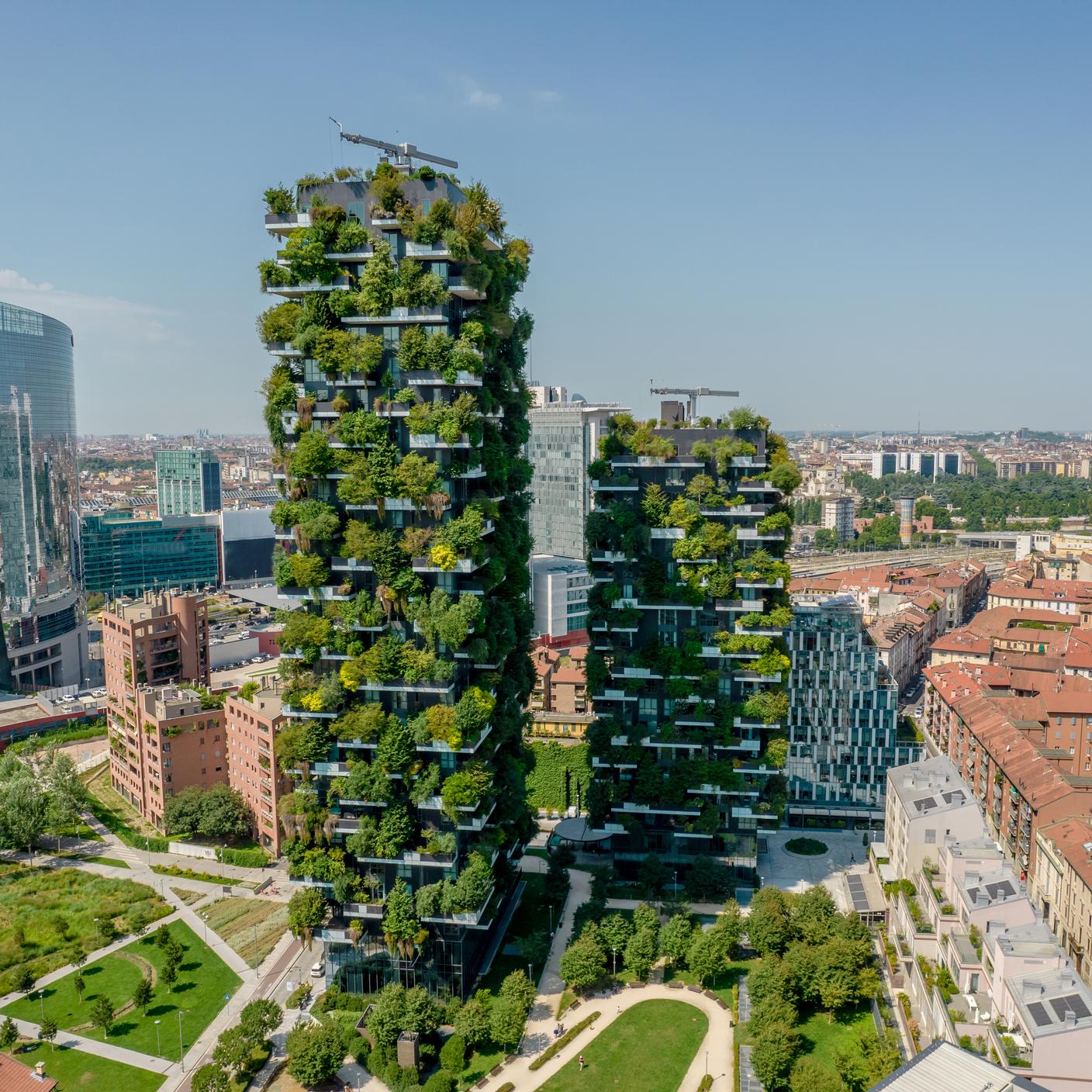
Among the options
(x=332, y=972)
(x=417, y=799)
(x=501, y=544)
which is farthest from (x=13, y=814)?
(x=501, y=544)

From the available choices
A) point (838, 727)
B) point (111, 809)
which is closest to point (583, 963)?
point (838, 727)

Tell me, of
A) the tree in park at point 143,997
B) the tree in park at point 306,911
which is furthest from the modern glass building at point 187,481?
the tree in park at point 306,911

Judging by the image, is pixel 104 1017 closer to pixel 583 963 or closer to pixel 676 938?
pixel 583 963

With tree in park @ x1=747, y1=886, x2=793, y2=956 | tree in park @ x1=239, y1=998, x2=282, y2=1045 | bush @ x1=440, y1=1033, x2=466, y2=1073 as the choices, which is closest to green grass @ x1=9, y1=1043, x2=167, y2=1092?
tree in park @ x1=239, y1=998, x2=282, y2=1045

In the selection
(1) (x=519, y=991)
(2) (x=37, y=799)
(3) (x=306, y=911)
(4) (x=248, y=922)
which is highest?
(3) (x=306, y=911)

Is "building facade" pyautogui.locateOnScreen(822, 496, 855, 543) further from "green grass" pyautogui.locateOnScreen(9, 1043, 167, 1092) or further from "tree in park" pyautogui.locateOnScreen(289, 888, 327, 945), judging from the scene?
"green grass" pyautogui.locateOnScreen(9, 1043, 167, 1092)

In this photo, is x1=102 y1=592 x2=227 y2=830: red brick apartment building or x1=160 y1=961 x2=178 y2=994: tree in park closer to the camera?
x1=160 y1=961 x2=178 y2=994: tree in park

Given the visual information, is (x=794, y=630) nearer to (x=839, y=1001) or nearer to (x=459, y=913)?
(x=839, y=1001)
